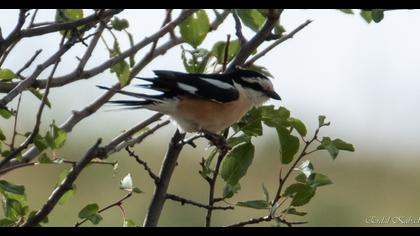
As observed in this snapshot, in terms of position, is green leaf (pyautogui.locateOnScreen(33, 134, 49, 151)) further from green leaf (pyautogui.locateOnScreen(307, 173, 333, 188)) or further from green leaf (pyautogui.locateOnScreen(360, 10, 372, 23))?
green leaf (pyautogui.locateOnScreen(360, 10, 372, 23))

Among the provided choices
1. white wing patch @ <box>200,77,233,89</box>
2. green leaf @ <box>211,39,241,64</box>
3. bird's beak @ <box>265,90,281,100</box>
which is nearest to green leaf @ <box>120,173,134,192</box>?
green leaf @ <box>211,39,241,64</box>

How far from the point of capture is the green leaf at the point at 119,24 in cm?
343

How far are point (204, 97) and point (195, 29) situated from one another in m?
1.17

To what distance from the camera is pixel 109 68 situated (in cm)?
356

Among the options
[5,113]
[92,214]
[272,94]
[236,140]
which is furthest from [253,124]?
[272,94]

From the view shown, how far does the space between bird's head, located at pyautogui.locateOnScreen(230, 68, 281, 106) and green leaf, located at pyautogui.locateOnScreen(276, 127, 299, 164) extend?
1.15 metres

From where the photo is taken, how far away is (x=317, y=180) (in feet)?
11.1

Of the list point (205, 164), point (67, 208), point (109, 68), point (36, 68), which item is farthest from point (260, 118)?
point (67, 208)

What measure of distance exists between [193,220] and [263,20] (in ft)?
20.4

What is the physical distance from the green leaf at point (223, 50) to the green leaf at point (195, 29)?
0.34 feet

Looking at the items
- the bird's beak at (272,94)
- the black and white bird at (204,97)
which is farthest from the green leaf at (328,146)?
the bird's beak at (272,94)

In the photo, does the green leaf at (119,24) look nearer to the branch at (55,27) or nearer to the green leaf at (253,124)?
the branch at (55,27)
